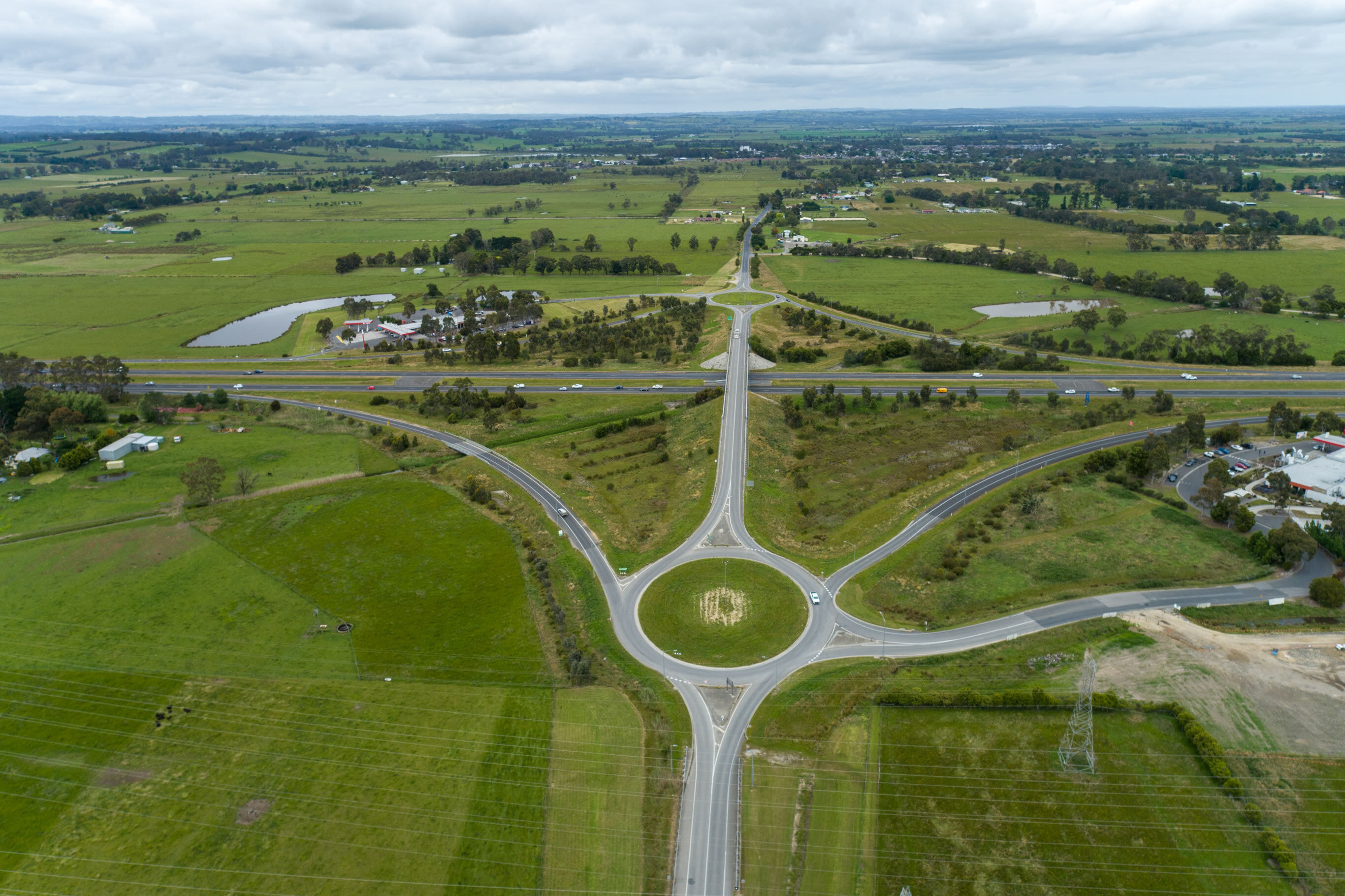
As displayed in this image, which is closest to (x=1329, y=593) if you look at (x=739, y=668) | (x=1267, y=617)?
(x=1267, y=617)

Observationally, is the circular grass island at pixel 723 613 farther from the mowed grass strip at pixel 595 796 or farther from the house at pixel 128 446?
the house at pixel 128 446

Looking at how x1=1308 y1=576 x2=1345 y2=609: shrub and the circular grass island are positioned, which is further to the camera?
x1=1308 y1=576 x2=1345 y2=609: shrub

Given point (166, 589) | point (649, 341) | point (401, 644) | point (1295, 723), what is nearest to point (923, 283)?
point (649, 341)

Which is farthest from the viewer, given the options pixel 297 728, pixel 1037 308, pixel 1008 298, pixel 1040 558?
pixel 1008 298

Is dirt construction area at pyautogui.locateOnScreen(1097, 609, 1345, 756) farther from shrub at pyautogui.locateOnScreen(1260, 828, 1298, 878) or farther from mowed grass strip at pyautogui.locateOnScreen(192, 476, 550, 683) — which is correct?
mowed grass strip at pyautogui.locateOnScreen(192, 476, 550, 683)

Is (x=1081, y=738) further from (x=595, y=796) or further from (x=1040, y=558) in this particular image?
(x=595, y=796)

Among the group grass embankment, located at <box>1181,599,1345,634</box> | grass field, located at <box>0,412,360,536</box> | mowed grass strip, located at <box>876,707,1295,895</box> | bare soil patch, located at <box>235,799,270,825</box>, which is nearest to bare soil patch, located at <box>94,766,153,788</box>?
bare soil patch, located at <box>235,799,270,825</box>

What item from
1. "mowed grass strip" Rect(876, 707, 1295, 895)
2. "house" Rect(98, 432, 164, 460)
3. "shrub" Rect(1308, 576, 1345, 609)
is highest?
"house" Rect(98, 432, 164, 460)

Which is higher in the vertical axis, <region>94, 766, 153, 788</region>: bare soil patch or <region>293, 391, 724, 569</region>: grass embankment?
<region>293, 391, 724, 569</region>: grass embankment
